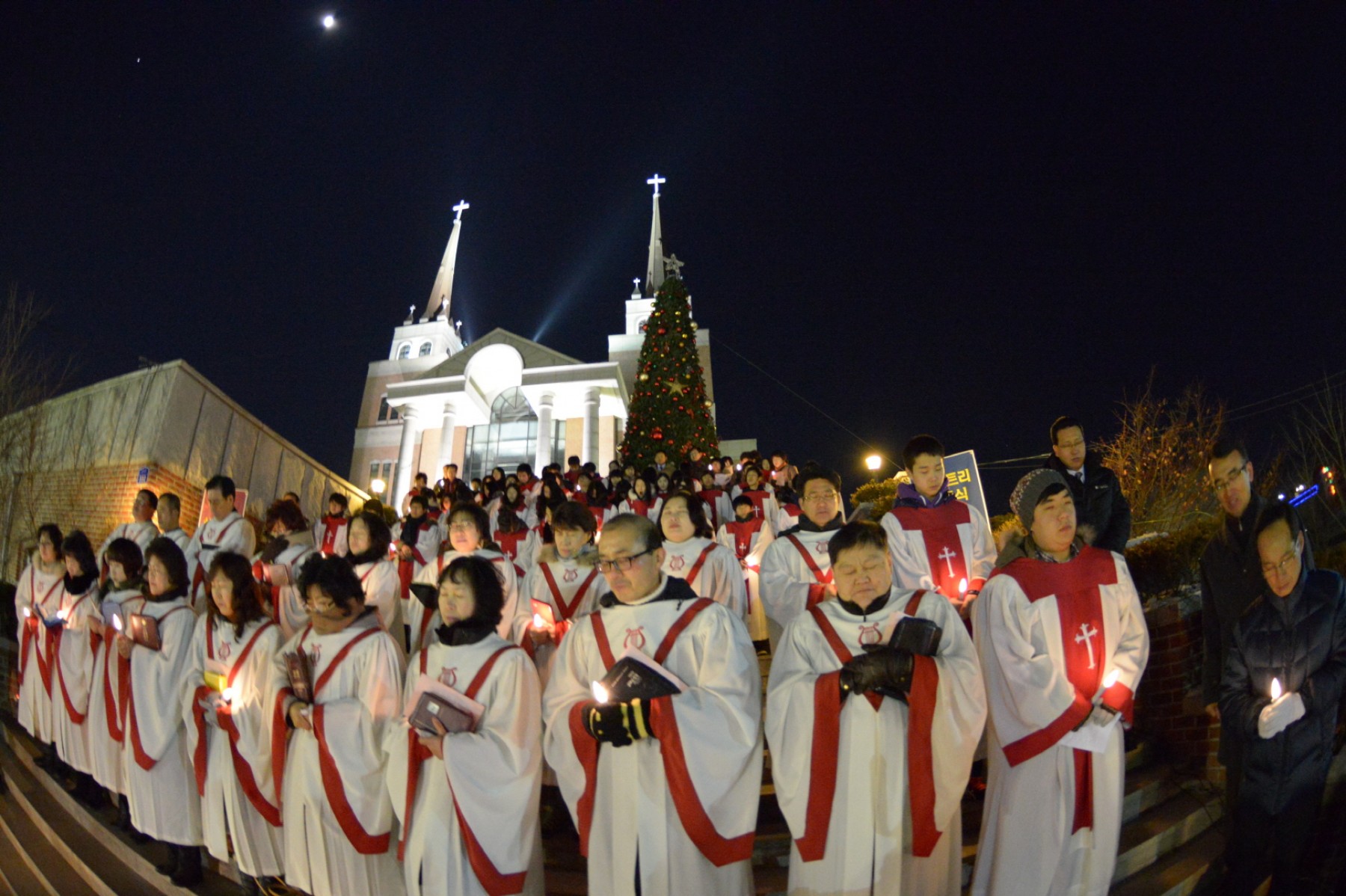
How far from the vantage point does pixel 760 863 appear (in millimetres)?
4250

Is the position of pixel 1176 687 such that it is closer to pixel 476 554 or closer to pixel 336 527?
pixel 476 554

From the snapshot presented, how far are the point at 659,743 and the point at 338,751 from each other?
1903 millimetres

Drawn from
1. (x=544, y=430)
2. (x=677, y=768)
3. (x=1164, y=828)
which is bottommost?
(x=1164, y=828)

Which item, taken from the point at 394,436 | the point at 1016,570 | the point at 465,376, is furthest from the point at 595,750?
the point at 394,436

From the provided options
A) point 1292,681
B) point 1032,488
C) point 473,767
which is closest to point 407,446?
point 473,767

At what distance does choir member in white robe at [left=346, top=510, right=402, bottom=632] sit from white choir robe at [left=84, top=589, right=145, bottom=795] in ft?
5.09

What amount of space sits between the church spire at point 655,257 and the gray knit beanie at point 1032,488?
35401 millimetres

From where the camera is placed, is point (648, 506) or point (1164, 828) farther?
point (648, 506)

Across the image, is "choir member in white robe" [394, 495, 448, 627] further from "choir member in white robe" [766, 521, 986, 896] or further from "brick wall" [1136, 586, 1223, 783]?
"brick wall" [1136, 586, 1223, 783]

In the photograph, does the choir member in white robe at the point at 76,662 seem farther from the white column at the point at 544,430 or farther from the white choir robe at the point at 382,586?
the white column at the point at 544,430

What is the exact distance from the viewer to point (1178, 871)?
4176mm

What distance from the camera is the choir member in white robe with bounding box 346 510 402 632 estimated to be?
5.80 metres

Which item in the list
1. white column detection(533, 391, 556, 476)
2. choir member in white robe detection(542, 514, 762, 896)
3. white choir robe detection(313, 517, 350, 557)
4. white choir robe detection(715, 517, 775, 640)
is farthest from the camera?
white column detection(533, 391, 556, 476)

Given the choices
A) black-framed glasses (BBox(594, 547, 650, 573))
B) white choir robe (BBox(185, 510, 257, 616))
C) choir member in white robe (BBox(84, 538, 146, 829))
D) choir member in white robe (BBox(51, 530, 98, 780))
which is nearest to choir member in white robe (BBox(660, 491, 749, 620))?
black-framed glasses (BBox(594, 547, 650, 573))
